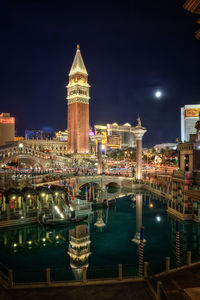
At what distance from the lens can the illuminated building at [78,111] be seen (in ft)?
307

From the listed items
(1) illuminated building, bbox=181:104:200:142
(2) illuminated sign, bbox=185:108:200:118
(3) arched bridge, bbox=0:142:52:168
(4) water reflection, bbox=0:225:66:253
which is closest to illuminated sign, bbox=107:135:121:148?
(1) illuminated building, bbox=181:104:200:142

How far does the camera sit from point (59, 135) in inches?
4990

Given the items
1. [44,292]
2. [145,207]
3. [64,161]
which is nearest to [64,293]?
[44,292]

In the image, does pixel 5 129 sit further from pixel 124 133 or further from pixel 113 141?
pixel 124 133

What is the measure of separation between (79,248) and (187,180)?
12.5 meters

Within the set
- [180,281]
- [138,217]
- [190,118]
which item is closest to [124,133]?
[190,118]

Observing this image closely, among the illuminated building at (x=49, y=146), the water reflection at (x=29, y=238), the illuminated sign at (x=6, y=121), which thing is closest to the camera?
the water reflection at (x=29, y=238)

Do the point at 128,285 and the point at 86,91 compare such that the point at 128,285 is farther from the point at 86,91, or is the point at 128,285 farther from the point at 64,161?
the point at 86,91

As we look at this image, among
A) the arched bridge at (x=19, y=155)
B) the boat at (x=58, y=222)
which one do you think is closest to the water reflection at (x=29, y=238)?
the boat at (x=58, y=222)

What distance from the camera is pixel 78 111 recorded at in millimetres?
Answer: 93812

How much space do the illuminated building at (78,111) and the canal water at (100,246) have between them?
6940cm

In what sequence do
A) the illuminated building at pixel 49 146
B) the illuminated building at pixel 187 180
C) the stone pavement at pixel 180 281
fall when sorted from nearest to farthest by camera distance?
1. the stone pavement at pixel 180 281
2. the illuminated building at pixel 187 180
3. the illuminated building at pixel 49 146

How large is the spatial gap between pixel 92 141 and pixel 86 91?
1175 inches

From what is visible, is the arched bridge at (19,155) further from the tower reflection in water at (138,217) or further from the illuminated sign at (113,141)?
the illuminated sign at (113,141)
